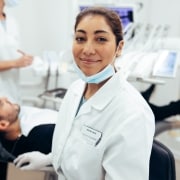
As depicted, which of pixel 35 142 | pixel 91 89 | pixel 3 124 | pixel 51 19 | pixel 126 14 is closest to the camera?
pixel 91 89

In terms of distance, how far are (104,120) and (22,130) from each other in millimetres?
797

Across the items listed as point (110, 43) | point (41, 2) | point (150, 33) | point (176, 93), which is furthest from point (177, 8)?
point (110, 43)

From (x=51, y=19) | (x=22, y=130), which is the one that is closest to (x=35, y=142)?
(x=22, y=130)

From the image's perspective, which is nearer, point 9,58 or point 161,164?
point 161,164

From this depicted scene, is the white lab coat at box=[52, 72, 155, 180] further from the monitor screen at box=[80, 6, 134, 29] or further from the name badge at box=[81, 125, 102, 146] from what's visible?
the monitor screen at box=[80, 6, 134, 29]

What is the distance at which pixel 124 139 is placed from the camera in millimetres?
933

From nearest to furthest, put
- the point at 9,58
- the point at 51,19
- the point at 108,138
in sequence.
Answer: the point at 108,138
the point at 9,58
the point at 51,19

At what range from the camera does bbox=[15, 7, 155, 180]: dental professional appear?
943mm

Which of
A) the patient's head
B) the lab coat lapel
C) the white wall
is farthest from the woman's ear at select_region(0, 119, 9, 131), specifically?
the white wall

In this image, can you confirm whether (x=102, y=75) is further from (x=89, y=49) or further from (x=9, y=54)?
(x=9, y=54)

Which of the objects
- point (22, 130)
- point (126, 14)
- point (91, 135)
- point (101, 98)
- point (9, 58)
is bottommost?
point (22, 130)

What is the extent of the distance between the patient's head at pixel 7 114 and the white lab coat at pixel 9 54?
484 mm

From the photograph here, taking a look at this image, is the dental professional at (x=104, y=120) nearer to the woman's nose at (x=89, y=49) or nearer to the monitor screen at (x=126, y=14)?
the woman's nose at (x=89, y=49)

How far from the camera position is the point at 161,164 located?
3.40 feet
